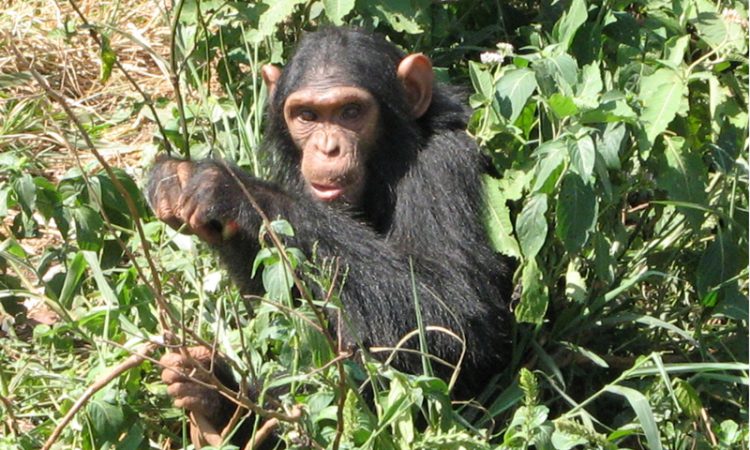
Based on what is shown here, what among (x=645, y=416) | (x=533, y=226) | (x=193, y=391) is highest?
(x=533, y=226)

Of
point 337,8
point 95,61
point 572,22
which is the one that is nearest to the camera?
point 572,22

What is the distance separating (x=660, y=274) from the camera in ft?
22.4

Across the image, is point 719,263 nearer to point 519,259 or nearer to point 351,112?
point 519,259

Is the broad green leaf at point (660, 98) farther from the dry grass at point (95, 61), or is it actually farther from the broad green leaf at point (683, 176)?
the dry grass at point (95, 61)

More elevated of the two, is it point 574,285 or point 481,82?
point 481,82

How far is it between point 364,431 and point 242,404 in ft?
1.82

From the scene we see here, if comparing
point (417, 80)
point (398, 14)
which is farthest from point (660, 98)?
point (398, 14)

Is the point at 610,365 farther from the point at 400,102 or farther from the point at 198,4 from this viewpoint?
the point at 198,4

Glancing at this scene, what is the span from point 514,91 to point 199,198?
1.59 metres

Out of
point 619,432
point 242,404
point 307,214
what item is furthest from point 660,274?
point 242,404

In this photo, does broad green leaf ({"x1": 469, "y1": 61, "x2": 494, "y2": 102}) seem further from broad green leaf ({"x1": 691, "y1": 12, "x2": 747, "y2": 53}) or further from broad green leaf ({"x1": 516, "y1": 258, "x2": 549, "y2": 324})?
broad green leaf ({"x1": 691, "y1": 12, "x2": 747, "y2": 53})

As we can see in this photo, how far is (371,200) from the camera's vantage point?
7211mm

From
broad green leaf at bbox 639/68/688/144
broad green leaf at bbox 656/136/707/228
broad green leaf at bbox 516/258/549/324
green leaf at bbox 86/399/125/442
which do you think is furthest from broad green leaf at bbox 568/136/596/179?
green leaf at bbox 86/399/125/442

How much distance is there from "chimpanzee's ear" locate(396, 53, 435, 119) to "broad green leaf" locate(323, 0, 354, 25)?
0.43 meters
